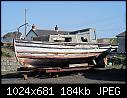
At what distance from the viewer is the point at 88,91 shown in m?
11.5

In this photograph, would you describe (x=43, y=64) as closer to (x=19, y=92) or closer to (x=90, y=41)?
(x=90, y=41)

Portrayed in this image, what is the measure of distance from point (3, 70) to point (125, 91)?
42.1 feet

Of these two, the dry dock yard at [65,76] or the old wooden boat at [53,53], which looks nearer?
the dry dock yard at [65,76]

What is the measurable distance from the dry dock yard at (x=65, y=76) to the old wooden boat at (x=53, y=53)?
34.8 inches

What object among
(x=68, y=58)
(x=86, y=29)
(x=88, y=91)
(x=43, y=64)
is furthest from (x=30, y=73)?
(x=88, y=91)

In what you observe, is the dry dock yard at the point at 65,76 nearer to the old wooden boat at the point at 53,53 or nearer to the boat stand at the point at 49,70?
the boat stand at the point at 49,70

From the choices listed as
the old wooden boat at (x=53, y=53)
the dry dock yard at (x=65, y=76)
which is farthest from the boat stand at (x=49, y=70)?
the old wooden boat at (x=53, y=53)

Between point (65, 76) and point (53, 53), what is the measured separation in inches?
69.2

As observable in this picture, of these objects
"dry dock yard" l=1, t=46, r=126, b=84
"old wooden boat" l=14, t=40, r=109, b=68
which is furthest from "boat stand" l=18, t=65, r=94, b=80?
"old wooden boat" l=14, t=40, r=109, b=68

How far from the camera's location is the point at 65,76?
17750 millimetres

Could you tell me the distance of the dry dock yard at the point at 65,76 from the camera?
1526cm

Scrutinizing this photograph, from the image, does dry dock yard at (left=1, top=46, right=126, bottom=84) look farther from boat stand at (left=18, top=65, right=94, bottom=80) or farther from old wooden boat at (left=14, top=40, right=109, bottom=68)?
old wooden boat at (left=14, top=40, right=109, bottom=68)

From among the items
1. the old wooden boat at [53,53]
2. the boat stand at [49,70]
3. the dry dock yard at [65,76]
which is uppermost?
the old wooden boat at [53,53]

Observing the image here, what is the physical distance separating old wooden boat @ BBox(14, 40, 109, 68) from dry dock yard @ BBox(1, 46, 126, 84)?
2.90 feet
